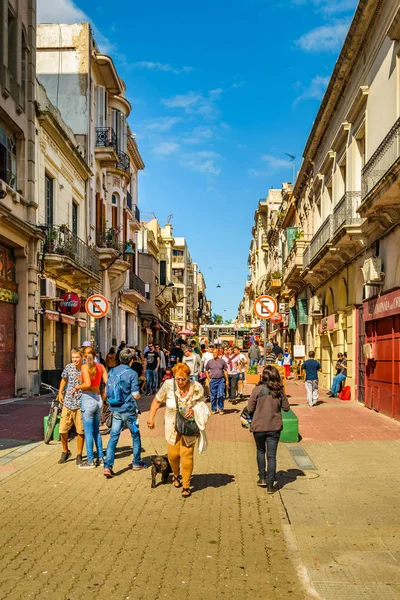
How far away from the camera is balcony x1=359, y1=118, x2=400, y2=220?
42.4 ft

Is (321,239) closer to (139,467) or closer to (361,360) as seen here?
(361,360)

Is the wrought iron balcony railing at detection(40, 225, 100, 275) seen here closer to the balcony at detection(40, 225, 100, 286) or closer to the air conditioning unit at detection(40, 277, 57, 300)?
the balcony at detection(40, 225, 100, 286)

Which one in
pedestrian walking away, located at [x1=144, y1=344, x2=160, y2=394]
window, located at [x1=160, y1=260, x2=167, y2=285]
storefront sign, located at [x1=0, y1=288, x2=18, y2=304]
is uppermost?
window, located at [x1=160, y1=260, x2=167, y2=285]

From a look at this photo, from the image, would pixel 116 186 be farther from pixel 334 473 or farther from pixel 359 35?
pixel 334 473

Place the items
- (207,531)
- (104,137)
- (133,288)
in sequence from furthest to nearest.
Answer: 1. (133,288)
2. (104,137)
3. (207,531)

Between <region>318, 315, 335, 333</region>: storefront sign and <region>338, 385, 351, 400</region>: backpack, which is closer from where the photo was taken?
<region>338, 385, 351, 400</region>: backpack

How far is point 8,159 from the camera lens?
1836 centimetres

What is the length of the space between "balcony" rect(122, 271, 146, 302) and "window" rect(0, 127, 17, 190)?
16.8 m

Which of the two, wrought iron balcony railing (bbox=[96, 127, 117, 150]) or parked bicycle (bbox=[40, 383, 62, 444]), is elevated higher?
wrought iron balcony railing (bbox=[96, 127, 117, 150])

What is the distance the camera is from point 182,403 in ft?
26.4

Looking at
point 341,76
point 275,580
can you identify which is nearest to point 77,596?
point 275,580

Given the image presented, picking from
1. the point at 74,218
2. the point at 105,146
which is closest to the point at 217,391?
the point at 74,218

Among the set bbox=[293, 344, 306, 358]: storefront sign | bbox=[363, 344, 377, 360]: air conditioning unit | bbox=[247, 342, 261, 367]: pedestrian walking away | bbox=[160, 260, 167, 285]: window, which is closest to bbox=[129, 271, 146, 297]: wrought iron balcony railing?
bbox=[293, 344, 306, 358]: storefront sign

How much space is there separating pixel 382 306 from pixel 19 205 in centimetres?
1037
